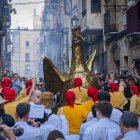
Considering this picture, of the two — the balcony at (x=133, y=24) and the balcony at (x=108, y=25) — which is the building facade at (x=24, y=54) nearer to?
the balcony at (x=108, y=25)

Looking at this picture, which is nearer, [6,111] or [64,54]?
[6,111]

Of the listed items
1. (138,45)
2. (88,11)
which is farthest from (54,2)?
(138,45)

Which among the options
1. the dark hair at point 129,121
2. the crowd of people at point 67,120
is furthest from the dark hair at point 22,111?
the dark hair at point 129,121

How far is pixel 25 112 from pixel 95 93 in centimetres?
272

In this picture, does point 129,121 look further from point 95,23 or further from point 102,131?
point 95,23

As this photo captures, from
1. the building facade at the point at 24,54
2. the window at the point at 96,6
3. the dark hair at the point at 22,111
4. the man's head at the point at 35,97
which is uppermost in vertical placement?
the window at the point at 96,6

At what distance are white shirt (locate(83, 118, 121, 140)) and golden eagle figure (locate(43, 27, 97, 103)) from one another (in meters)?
5.86

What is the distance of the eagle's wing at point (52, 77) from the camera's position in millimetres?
11980

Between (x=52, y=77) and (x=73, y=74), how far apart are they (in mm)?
529

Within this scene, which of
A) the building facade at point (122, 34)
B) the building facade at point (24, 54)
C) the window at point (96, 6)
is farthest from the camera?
the building facade at point (24, 54)

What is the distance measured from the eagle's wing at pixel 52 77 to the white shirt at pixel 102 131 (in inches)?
238

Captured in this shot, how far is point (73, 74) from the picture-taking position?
12.1 metres

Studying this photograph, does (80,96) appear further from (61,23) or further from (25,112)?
(61,23)

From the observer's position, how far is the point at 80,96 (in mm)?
9711
